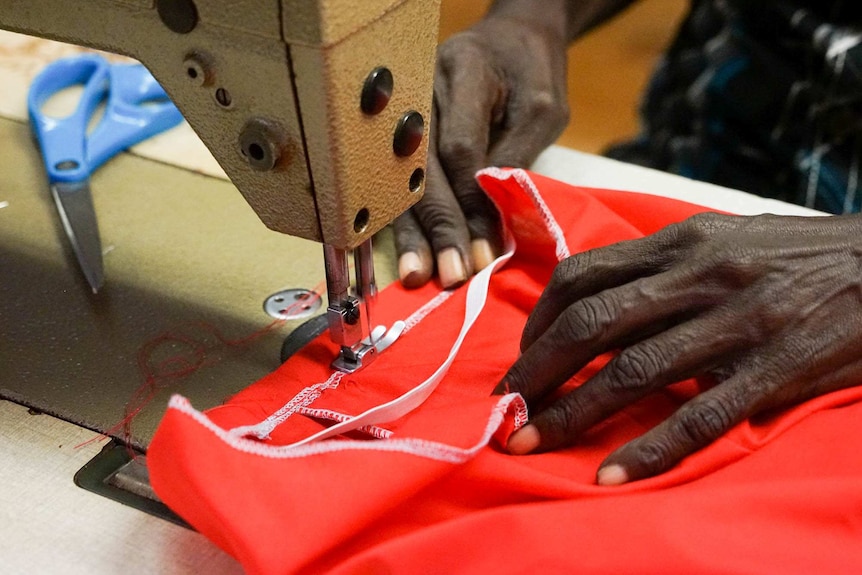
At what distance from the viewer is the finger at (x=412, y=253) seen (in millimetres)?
934

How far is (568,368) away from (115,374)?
417 millimetres

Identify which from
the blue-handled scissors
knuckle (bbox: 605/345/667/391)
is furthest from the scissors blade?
knuckle (bbox: 605/345/667/391)

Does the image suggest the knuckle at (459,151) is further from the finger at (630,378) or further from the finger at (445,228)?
the finger at (630,378)

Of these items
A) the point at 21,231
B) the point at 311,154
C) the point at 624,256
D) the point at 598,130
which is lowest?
the point at 598,130

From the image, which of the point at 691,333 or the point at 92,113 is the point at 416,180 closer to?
the point at 691,333

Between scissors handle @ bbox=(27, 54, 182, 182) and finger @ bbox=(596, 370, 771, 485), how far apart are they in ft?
2.49

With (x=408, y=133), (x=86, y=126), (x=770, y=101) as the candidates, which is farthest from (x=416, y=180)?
(x=770, y=101)

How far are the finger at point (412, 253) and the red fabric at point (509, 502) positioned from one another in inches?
10.4

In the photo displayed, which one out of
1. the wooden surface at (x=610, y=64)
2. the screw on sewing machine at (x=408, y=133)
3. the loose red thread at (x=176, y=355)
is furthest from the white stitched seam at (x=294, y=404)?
the wooden surface at (x=610, y=64)

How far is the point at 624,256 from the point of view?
74cm

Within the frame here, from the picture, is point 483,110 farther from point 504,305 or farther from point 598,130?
point 598,130

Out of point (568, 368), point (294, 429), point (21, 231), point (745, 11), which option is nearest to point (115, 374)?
point (294, 429)

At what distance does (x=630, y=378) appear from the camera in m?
0.68

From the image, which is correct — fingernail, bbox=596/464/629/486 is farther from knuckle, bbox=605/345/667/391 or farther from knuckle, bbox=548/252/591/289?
knuckle, bbox=548/252/591/289
